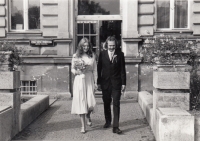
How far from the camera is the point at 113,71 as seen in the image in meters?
7.67

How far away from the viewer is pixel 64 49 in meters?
13.0

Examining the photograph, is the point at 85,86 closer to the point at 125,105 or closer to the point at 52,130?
the point at 52,130

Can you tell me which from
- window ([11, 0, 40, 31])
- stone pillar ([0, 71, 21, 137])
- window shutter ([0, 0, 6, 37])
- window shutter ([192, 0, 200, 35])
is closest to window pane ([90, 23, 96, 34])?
window ([11, 0, 40, 31])

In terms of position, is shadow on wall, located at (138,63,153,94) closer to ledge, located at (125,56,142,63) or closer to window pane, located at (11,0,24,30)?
ledge, located at (125,56,142,63)

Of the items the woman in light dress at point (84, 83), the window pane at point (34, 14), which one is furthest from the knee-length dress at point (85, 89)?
the window pane at point (34, 14)

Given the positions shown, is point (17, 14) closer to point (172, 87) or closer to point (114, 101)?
point (114, 101)

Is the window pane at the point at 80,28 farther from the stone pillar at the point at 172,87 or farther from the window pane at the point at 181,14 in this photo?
the stone pillar at the point at 172,87

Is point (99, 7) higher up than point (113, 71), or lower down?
higher up

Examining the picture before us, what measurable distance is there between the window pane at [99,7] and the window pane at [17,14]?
87.8 inches

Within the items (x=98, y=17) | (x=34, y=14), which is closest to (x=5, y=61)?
(x=34, y=14)

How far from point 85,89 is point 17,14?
702 centimetres

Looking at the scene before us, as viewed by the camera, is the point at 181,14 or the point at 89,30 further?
the point at 89,30

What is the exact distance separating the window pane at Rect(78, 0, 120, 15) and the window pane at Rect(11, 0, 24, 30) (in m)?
2.23

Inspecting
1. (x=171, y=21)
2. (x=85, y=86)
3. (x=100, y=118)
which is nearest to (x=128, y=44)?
(x=171, y=21)
